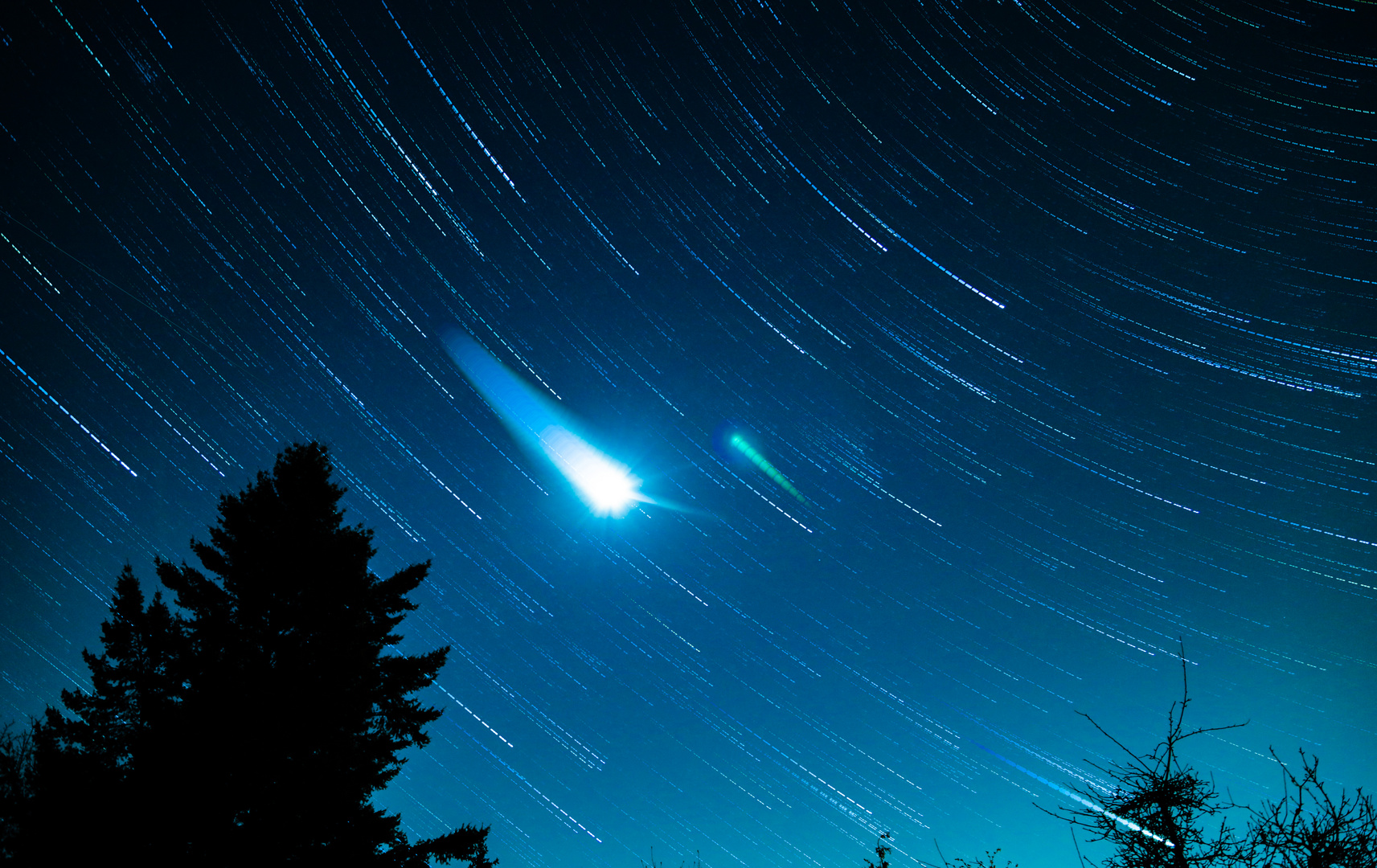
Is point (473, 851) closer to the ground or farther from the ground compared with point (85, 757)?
farther from the ground

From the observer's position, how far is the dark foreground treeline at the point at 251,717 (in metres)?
5.24

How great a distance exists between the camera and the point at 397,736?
670 centimetres

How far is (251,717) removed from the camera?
18.4 feet

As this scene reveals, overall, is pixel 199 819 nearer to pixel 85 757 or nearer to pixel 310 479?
pixel 85 757

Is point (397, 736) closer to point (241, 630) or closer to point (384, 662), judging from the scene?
point (384, 662)

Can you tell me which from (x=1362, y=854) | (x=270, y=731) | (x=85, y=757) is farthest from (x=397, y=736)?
(x=1362, y=854)

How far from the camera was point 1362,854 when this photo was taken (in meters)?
2.88

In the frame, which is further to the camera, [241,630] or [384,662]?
[384,662]

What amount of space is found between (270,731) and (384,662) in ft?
4.21

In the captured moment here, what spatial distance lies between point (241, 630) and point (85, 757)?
1.63 metres

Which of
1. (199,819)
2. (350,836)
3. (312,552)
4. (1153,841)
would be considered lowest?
(199,819)

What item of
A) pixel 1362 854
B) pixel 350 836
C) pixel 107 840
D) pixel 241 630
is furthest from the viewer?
pixel 241 630

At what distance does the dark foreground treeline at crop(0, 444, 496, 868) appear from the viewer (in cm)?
524

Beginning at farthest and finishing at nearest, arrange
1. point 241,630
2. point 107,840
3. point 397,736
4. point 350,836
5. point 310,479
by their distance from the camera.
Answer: point 310,479 → point 397,736 → point 241,630 → point 350,836 → point 107,840
